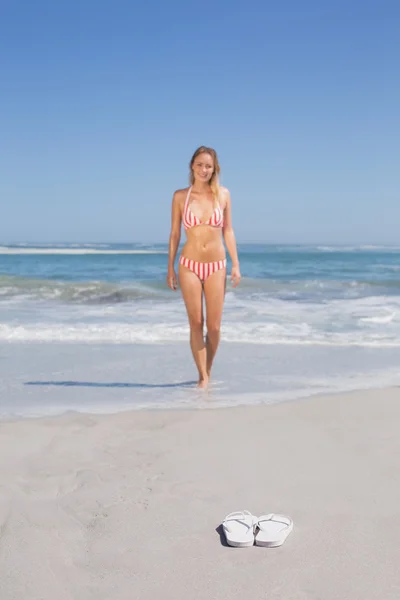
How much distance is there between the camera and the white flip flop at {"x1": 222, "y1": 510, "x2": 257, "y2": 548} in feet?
7.61

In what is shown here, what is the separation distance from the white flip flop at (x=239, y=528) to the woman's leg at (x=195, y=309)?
2.67 meters

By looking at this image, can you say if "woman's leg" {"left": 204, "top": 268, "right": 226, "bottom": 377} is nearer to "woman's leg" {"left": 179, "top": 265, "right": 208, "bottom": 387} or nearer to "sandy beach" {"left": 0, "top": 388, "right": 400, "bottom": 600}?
"woman's leg" {"left": 179, "top": 265, "right": 208, "bottom": 387}

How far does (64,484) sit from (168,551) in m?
0.81

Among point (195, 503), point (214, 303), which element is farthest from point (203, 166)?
point (195, 503)

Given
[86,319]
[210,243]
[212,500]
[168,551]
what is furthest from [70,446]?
[86,319]

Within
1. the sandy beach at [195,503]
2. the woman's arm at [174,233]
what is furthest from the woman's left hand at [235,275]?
the sandy beach at [195,503]

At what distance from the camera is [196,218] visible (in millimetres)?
5137

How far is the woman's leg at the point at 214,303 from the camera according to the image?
5188mm

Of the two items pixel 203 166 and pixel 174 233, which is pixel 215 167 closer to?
pixel 203 166

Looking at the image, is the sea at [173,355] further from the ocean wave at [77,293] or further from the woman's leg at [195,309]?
the ocean wave at [77,293]

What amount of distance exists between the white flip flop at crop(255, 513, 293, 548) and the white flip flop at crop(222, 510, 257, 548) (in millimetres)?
29

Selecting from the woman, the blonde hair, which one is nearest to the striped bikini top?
the woman

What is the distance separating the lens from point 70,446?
11.5 ft

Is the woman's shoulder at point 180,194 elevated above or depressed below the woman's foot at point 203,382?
above
